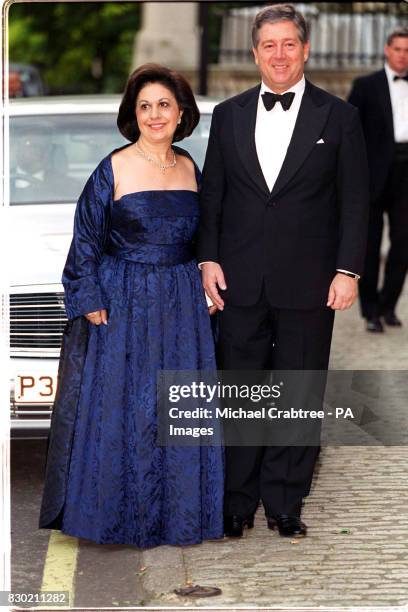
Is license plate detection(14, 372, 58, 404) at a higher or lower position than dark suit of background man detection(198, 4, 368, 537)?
lower

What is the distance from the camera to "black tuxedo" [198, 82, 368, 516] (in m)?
4.99

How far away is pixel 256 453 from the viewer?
17.2 feet

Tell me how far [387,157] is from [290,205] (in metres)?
4.62

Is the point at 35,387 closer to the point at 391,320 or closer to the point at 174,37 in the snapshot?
the point at 391,320

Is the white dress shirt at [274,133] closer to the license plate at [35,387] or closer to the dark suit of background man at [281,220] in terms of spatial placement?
the dark suit of background man at [281,220]

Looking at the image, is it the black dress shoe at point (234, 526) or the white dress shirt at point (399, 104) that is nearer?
the black dress shoe at point (234, 526)

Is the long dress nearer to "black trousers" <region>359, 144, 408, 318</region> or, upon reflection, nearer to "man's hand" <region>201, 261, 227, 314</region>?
"man's hand" <region>201, 261, 227, 314</region>

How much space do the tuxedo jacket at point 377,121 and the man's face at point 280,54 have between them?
4445 millimetres

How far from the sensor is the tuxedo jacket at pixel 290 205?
16.4 feet

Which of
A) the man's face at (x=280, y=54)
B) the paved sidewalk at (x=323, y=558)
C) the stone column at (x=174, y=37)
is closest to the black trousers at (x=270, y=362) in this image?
the paved sidewalk at (x=323, y=558)

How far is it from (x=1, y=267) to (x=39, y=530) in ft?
5.79

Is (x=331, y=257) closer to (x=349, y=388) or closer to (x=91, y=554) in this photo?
(x=91, y=554)

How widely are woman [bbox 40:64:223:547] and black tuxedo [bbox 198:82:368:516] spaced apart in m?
0.13

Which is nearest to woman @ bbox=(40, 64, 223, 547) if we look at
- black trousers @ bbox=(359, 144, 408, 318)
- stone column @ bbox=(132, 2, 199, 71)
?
black trousers @ bbox=(359, 144, 408, 318)
